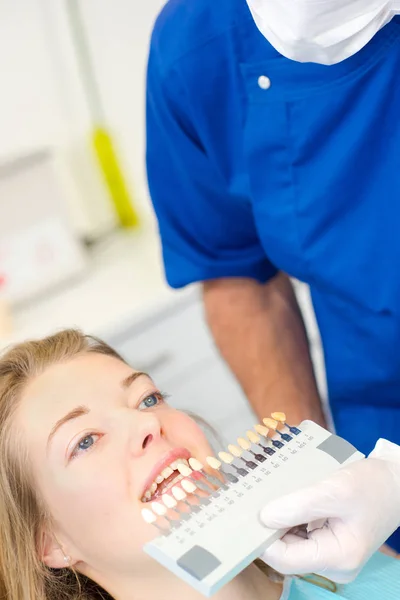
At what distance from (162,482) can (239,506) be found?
0.23 metres

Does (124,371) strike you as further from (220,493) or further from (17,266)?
(17,266)

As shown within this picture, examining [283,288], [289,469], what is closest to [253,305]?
[283,288]

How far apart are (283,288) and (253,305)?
0.09m

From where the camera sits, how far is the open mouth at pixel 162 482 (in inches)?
38.8

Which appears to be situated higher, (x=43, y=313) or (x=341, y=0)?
(x=341, y=0)

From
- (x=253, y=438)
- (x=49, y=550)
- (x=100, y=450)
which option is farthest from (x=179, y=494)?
(x=49, y=550)

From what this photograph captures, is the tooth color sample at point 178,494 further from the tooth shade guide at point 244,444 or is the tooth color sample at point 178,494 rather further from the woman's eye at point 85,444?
the woman's eye at point 85,444

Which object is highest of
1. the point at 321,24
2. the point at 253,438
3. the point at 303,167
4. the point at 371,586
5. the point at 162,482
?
the point at 321,24

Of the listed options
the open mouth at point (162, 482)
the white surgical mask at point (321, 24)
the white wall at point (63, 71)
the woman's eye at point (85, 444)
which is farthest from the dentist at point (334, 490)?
the white wall at point (63, 71)

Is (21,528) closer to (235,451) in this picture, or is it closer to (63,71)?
(235,451)

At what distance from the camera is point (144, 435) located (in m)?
1.02

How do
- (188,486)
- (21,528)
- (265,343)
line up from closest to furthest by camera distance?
(188,486) → (21,528) → (265,343)

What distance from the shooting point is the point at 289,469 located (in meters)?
0.83

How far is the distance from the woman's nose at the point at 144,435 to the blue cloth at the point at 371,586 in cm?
32
